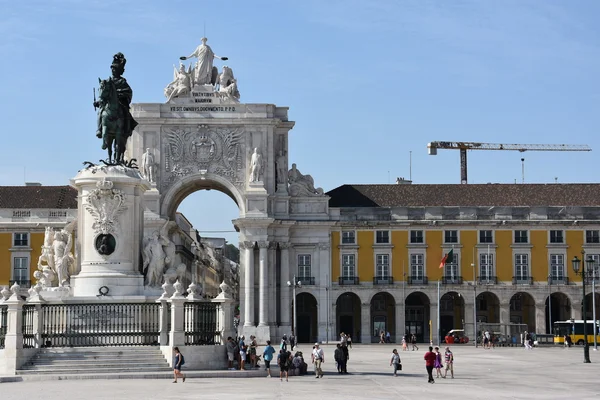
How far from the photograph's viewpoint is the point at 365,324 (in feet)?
280

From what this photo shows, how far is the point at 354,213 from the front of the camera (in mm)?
86812

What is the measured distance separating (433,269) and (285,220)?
11.0 m

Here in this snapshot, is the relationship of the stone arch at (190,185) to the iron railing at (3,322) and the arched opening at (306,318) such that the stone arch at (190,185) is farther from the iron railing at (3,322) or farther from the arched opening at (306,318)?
the iron railing at (3,322)

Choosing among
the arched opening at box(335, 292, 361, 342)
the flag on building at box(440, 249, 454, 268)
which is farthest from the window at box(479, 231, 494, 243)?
the arched opening at box(335, 292, 361, 342)

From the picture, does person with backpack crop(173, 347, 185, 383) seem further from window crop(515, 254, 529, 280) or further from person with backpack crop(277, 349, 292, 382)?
window crop(515, 254, 529, 280)

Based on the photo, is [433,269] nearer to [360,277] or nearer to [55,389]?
[360,277]

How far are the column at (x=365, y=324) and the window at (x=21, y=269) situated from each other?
76.8 feet

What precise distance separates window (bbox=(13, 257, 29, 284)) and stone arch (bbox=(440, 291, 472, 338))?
29.4 metres

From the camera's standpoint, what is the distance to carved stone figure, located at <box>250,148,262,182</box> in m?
83.1

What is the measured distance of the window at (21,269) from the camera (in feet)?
279

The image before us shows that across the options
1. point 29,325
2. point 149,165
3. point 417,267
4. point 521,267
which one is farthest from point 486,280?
point 29,325

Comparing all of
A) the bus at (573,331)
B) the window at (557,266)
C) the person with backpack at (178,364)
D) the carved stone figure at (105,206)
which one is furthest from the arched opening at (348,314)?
the person with backpack at (178,364)

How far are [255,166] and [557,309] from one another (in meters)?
24.6

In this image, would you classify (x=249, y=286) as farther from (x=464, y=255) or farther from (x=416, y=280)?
(x=464, y=255)
